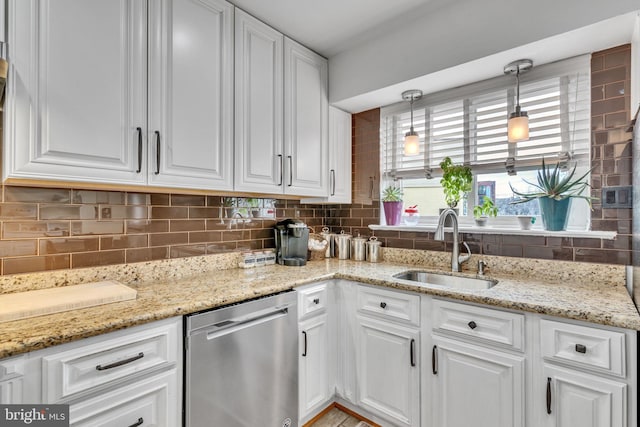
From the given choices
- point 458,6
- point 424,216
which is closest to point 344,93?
point 458,6

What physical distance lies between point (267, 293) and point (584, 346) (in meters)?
1.33

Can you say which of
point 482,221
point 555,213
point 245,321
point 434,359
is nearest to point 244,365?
point 245,321

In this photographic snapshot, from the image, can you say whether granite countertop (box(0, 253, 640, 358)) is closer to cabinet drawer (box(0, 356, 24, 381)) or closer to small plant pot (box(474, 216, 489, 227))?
cabinet drawer (box(0, 356, 24, 381))

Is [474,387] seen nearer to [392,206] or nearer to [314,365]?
[314,365]

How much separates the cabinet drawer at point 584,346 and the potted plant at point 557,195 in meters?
0.68

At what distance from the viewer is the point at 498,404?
1434mm

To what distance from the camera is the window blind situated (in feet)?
5.86

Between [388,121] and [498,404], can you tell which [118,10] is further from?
[498,404]

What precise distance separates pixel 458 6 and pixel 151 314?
214 centimetres

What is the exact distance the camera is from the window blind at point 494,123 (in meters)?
1.79

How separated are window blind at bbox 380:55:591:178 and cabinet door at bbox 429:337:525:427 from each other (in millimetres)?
1180

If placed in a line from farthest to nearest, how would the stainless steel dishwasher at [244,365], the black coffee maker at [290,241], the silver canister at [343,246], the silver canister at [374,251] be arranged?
the silver canister at [343,246] → the silver canister at [374,251] → the black coffee maker at [290,241] → the stainless steel dishwasher at [244,365]

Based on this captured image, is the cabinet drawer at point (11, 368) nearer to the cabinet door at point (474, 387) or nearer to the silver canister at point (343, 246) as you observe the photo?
the cabinet door at point (474, 387)

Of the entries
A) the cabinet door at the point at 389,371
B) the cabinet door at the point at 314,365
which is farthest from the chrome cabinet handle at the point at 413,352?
the cabinet door at the point at 314,365
